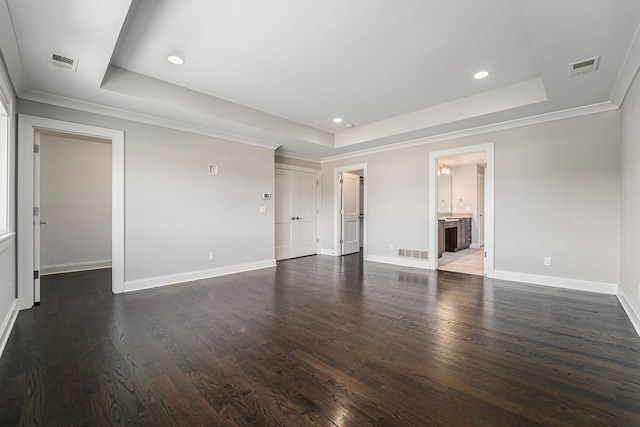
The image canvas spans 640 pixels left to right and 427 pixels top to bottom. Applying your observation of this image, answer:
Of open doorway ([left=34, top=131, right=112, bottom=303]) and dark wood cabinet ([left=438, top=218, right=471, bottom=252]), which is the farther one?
dark wood cabinet ([left=438, top=218, right=471, bottom=252])

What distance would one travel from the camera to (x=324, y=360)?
2057mm

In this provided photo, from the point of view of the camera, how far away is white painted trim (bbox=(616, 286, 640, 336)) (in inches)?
99.4

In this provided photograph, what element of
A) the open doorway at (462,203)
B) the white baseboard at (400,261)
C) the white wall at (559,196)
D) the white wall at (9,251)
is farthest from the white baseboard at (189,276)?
the open doorway at (462,203)

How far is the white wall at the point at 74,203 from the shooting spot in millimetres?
4965

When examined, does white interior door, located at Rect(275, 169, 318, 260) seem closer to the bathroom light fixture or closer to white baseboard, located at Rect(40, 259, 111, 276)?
white baseboard, located at Rect(40, 259, 111, 276)

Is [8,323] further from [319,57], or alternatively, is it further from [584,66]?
[584,66]

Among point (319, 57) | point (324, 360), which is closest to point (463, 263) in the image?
point (324, 360)

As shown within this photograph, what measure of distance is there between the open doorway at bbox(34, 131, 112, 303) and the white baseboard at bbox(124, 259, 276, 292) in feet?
7.58

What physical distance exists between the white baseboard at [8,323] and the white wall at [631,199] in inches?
214

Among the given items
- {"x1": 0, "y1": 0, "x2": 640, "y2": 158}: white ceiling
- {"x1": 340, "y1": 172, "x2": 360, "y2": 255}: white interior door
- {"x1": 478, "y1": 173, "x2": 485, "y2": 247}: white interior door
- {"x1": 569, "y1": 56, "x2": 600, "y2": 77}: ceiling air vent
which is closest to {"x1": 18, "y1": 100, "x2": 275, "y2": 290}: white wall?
{"x1": 0, "y1": 0, "x2": 640, "y2": 158}: white ceiling

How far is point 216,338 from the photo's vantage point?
2434mm

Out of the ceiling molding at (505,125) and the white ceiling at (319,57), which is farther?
the ceiling molding at (505,125)

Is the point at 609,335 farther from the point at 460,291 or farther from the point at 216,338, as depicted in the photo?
the point at 216,338

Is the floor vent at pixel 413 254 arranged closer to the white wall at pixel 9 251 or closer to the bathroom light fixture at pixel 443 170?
the bathroom light fixture at pixel 443 170
